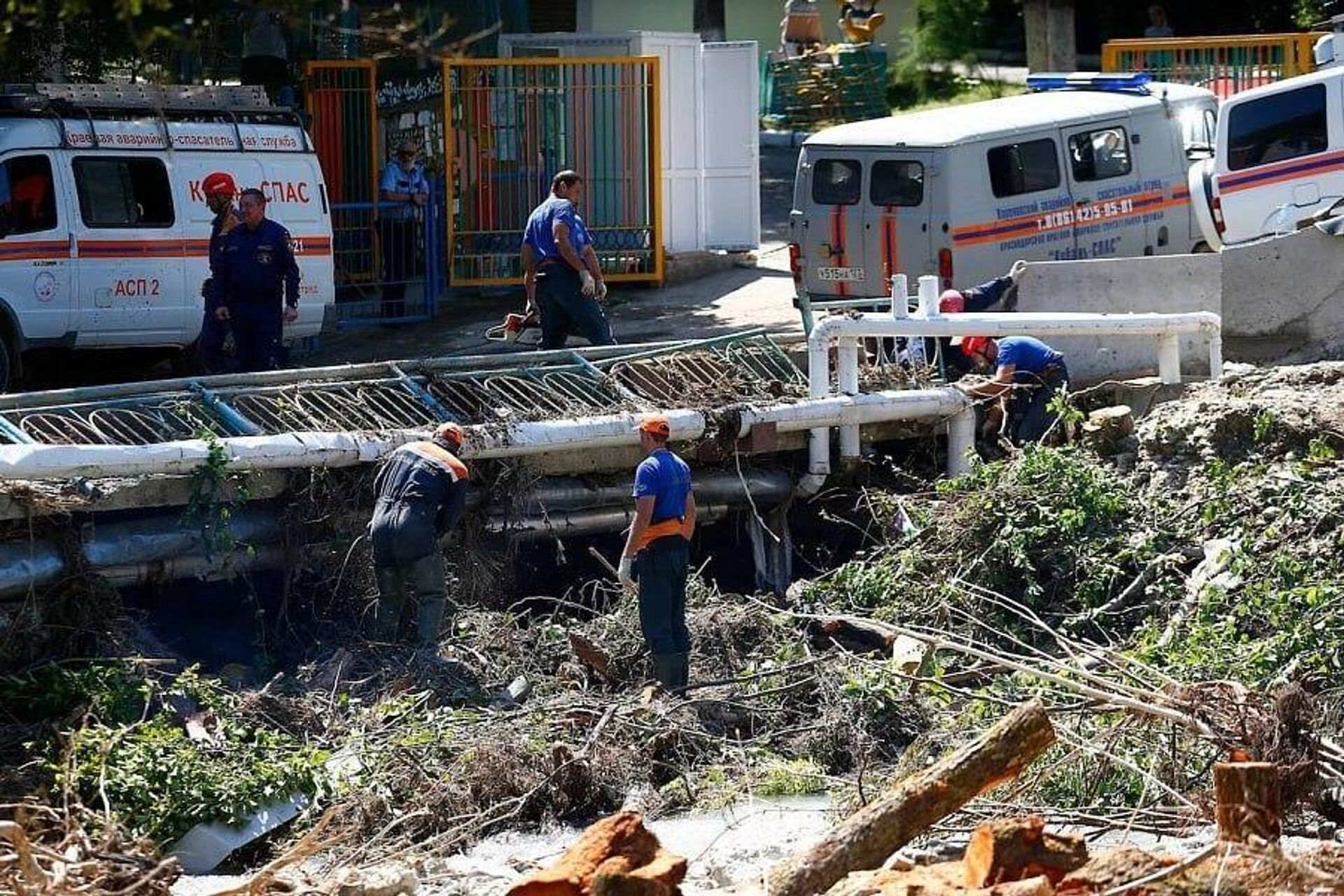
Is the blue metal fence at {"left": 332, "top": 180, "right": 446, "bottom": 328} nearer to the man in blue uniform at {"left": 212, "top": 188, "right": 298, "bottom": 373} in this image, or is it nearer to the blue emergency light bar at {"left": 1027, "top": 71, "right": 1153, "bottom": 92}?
the man in blue uniform at {"left": 212, "top": 188, "right": 298, "bottom": 373}

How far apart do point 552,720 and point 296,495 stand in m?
2.19

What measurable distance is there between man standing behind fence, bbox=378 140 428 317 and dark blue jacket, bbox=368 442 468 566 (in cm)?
841

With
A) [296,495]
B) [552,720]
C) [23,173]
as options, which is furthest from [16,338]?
[552,720]

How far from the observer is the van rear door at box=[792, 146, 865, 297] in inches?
666

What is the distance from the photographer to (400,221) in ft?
61.5

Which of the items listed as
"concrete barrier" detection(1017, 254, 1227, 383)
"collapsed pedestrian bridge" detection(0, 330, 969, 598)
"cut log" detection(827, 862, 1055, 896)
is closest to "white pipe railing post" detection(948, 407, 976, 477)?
"collapsed pedestrian bridge" detection(0, 330, 969, 598)

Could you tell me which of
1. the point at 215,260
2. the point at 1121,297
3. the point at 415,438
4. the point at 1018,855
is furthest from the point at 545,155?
the point at 1018,855

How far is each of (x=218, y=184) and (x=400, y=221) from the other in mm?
3952

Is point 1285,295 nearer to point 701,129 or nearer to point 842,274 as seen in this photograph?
point 842,274

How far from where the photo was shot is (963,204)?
1644cm

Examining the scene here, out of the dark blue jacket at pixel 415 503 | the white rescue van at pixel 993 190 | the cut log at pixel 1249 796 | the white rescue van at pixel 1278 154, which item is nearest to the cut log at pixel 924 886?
the cut log at pixel 1249 796

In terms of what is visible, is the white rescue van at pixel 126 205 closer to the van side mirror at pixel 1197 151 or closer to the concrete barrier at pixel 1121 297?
the concrete barrier at pixel 1121 297

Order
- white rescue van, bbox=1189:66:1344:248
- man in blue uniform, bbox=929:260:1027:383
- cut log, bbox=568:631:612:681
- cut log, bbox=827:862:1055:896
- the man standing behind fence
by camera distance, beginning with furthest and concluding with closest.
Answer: the man standing behind fence → white rescue van, bbox=1189:66:1344:248 → man in blue uniform, bbox=929:260:1027:383 → cut log, bbox=568:631:612:681 → cut log, bbox=827:862:1055:896

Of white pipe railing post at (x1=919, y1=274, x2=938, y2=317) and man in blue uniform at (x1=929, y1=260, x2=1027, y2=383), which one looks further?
man in blue uniform at (x1=929, y1=260, x2=1027, y2=383)
